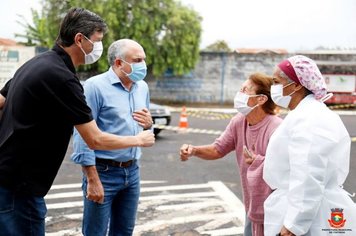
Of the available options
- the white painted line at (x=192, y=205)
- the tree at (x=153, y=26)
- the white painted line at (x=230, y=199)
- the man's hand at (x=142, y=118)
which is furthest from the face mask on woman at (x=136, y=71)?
the tree at (x=153, y=26)

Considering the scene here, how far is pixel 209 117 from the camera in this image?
17.3 metres

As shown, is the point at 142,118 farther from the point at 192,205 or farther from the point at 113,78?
the point at 192,205

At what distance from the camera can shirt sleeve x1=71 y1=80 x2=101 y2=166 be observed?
10.1 ft

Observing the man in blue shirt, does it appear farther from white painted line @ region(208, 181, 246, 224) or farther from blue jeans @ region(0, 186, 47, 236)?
white painted line @ region(208, 181, 246, 224)

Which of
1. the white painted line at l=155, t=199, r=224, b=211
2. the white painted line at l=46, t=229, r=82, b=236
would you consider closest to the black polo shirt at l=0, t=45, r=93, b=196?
the white painted line at l=46, t=229, r=82, b=236

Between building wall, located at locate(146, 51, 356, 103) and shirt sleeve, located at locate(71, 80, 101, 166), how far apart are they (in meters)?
18.8

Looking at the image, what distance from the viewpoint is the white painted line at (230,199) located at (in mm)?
5562

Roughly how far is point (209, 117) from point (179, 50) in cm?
453

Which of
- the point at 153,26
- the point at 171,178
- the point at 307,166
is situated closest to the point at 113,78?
the point at 307,166

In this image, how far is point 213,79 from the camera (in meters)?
22.4

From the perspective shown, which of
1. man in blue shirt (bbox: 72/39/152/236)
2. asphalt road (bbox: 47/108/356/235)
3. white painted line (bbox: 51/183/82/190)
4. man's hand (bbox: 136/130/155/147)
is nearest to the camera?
man's hand (bbox: 136/130/155/147)

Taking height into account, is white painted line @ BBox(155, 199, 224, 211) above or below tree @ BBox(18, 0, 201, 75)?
below

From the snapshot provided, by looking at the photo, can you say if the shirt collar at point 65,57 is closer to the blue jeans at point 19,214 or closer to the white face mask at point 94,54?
the white face mask at point 94,54

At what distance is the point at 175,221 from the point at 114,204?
192cm
